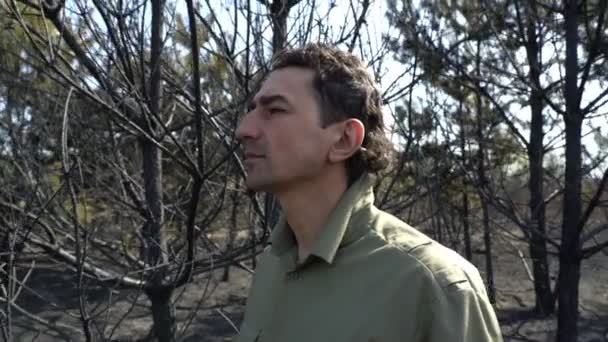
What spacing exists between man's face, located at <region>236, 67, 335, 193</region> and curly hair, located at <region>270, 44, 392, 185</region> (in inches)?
1.3

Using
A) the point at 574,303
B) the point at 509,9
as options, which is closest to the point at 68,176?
the point at 574,303

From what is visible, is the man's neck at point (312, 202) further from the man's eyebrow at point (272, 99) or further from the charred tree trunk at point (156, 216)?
the charred tree trunk at point (156, 216)

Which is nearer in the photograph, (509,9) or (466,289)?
(466,289)

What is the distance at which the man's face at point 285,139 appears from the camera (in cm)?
159

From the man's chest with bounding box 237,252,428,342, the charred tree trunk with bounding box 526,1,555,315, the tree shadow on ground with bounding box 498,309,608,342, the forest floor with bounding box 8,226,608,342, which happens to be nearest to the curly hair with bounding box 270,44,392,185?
the man's chest with bounding box 237,252,428,342

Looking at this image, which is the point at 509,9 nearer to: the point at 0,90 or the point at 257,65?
the point at 257,65

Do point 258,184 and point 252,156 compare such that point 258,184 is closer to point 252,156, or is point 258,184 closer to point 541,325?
point 252,156

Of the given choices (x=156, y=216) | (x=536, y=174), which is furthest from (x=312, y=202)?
(x=536, y=174)

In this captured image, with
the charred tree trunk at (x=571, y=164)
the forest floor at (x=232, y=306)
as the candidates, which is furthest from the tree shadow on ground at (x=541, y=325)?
the charred tree trunk at (x=571, y=164)

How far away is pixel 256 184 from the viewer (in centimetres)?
161

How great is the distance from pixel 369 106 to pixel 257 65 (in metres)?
1.98

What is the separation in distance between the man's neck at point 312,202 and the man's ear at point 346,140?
0.14 ft

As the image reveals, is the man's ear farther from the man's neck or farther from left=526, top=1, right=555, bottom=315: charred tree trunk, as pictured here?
left=526, top=1, right=555, bottom=315: charred tree trunk

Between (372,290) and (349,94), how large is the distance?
490mm
